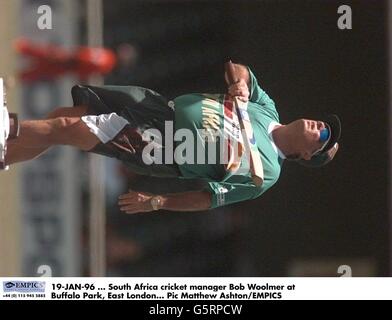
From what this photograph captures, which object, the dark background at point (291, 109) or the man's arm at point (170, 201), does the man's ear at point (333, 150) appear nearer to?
the dark background at point (291, 109)

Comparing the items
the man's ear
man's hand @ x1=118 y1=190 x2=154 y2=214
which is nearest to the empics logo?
man's hand @ x1=118 y1=190 x2=154 y2=214

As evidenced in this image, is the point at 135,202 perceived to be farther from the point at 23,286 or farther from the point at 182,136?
the point at 23,286

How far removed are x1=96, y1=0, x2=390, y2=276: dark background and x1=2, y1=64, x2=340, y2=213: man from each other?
0.18ft

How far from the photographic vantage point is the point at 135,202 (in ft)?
27.6

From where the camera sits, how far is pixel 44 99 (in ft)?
27.4

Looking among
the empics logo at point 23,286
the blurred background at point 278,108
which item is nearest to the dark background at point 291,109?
the blurred background at point 278,108

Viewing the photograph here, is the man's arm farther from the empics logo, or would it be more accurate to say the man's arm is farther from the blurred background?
the empics logo

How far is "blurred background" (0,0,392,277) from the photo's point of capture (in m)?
8.41

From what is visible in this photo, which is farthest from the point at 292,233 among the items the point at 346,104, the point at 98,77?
the point at 98,77

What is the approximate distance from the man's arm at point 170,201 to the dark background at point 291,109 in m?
0.05

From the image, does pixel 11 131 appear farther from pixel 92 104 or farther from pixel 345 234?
pixel 345 234
